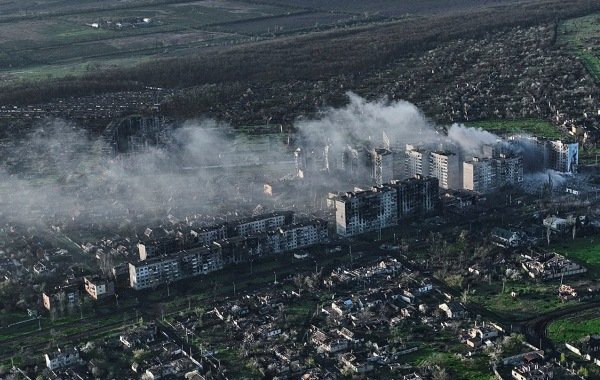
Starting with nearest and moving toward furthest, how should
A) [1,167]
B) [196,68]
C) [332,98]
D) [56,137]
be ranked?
1. [1,167]
2. [56,137]
3. [332,98]
4. [196,68]

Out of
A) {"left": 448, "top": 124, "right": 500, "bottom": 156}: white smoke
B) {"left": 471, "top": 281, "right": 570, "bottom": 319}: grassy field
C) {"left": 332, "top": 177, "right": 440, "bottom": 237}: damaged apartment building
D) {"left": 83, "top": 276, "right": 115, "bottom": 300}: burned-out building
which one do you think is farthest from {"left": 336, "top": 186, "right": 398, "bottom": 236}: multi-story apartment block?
{"left": 83, "top": 276, "right": 115, "bottom": 300}: burned-out building

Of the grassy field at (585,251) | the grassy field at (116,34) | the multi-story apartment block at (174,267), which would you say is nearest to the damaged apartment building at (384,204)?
the multi-story apartment block at (174,267)

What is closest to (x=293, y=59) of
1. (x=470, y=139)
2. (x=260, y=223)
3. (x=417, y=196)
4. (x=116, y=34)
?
(x=116, y=34)

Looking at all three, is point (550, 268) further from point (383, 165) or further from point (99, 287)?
point (99, 287)

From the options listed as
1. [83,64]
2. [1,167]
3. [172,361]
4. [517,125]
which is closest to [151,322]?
[172,361]

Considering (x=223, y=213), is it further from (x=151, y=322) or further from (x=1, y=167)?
(x=1, y=167)

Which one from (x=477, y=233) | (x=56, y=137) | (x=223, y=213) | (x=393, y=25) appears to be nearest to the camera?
(x=477, y=233)

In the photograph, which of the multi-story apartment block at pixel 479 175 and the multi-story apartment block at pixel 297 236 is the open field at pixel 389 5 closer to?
the multi-story apartment block at pixel 479 175

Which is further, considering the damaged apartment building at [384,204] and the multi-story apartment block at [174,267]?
the damaged apartment building at [384,204]
